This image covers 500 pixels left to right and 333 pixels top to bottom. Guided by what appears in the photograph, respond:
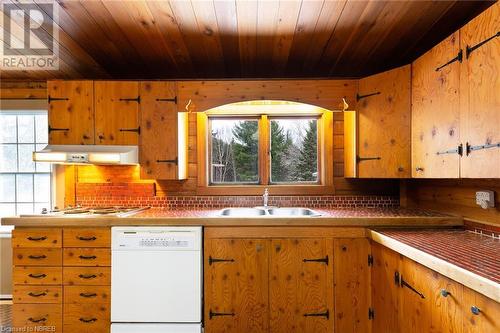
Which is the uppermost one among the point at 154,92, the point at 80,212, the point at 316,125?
the point at 154,92

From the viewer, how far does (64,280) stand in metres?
2.17

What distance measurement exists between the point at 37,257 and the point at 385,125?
9.27 ft

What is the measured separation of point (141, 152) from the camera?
251cm

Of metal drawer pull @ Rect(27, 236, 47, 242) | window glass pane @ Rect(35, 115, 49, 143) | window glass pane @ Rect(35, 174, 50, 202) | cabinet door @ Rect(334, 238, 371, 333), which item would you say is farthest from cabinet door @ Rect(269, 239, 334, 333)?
window glass pane @ Rect(35, 115, 49, 143)

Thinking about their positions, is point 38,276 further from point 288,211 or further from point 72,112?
point 288,211

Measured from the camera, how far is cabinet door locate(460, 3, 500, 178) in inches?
54.5

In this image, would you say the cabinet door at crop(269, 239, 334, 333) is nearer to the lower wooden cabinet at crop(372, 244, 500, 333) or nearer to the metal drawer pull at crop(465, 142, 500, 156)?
the lower wooden cabinet at crop(372, 244, 500, 333)

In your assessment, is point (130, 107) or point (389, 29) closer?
point (389, 29)

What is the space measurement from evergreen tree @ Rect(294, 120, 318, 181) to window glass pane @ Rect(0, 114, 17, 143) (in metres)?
3.06

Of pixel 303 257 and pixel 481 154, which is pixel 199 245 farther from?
pixel 481 154

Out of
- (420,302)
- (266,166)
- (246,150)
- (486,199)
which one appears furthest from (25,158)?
(486,199)

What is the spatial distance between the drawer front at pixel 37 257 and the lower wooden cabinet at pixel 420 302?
231cm

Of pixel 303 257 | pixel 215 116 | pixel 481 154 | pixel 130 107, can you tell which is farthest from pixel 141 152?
pixel 481 154

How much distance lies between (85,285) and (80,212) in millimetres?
579
